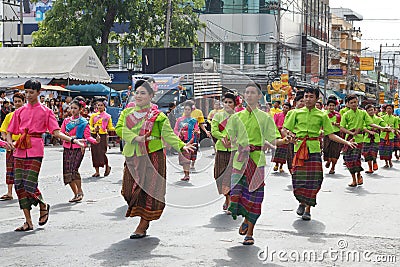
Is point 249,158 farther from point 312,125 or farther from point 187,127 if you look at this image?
point 187,127

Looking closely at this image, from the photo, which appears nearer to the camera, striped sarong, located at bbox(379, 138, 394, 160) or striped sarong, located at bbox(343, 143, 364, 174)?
striped sarong, located at bbox(343, 143, 364, 174)

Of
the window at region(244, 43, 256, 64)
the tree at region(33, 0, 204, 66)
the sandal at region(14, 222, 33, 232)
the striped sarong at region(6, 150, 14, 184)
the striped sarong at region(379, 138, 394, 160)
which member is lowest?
the striped sarong at region(379, 138, 394, 160)

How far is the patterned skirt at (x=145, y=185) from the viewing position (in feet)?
26.7

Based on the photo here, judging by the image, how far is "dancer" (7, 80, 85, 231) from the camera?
8.53m

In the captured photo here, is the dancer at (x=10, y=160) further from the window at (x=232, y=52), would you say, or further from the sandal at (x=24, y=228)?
the window at (x=232, y=52)

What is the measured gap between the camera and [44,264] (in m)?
6.70

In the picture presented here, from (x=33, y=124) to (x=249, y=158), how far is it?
2581mm

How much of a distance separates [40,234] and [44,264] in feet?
5.35

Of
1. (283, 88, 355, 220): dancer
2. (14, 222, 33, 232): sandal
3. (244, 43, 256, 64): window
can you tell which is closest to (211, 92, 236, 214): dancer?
(283, 88, 355, 220): dancer

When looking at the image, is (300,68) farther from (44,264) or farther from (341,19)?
(44,264)

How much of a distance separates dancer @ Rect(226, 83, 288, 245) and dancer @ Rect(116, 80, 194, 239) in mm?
593

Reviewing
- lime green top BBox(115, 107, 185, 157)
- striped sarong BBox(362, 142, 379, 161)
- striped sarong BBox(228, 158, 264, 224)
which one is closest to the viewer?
striped sarong BBox(228, 158, 264, 224)

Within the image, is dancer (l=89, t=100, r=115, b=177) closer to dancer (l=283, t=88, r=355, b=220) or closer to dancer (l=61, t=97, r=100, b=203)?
dancer (l=61, t=97, r=100, b=203)

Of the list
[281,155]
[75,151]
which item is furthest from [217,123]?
[281,155]
